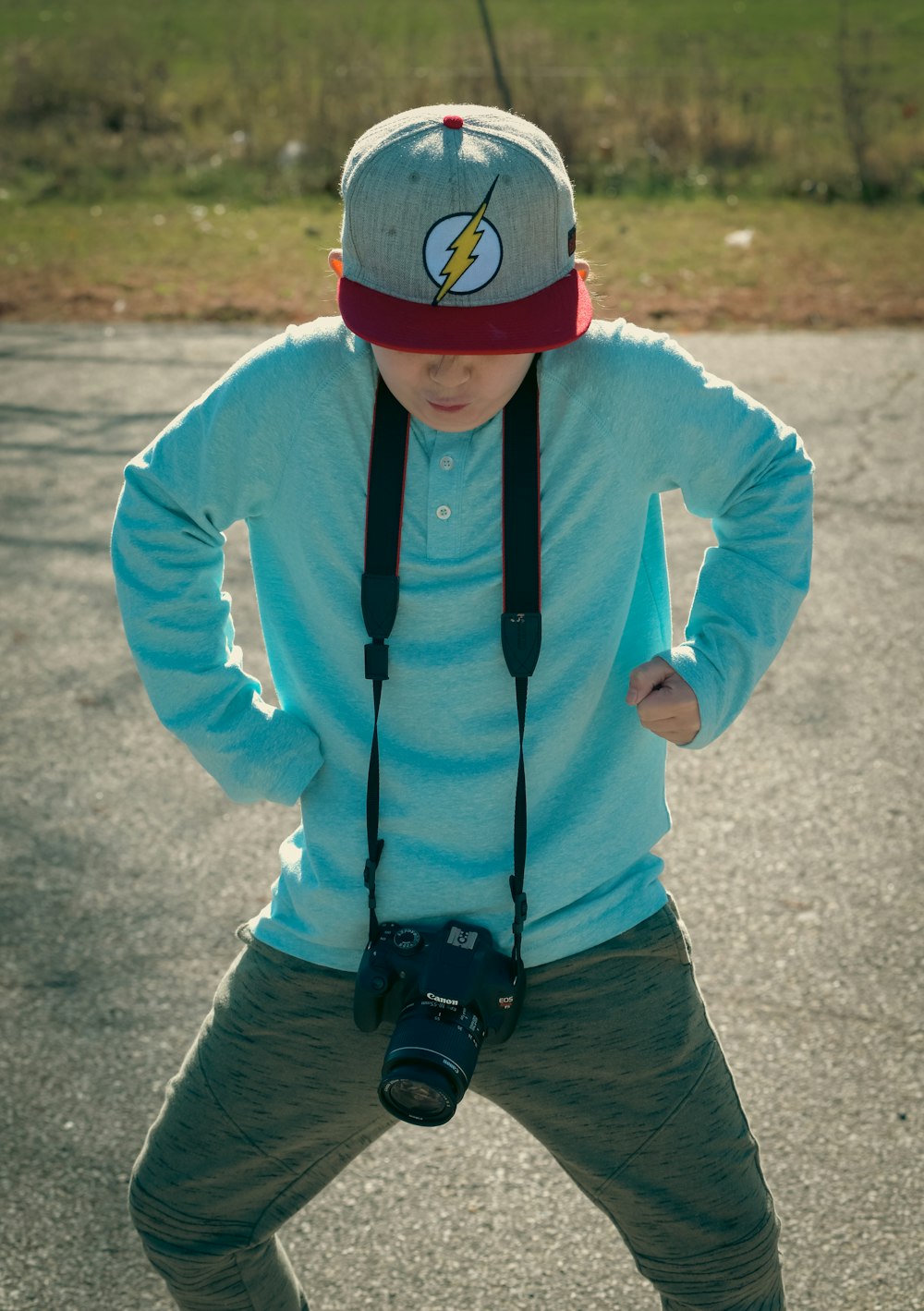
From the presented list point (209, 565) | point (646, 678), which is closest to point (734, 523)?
point (646, 678)

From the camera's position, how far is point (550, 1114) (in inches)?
69.6

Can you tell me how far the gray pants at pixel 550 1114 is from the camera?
171cm

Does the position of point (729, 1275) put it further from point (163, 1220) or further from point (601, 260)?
point (601, 260)

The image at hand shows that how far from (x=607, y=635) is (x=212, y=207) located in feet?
38.0

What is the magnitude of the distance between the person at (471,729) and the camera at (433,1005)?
19 millimetres

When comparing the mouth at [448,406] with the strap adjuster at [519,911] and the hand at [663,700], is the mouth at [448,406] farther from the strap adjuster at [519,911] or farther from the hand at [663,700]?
the strap adjuster at [519,911]

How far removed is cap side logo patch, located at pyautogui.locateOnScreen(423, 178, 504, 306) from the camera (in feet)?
5.05

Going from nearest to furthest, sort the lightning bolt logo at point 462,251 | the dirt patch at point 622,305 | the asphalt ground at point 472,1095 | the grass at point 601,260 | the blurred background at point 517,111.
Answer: the lightning bolt logo at point 462,251
the asphalt ground at point 472,1095
the dirt patch at point 622,305
the grass at point 601,260
the blurred background at point 517,111

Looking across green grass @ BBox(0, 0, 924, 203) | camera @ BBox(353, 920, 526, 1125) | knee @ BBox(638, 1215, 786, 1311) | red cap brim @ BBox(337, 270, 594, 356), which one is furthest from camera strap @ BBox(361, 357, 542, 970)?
green grass @ BBox(0, 0, 924, 203)

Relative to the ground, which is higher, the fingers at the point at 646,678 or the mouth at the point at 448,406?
the mouth at the point at 448,406

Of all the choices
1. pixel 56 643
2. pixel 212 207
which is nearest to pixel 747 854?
pixel 56 643

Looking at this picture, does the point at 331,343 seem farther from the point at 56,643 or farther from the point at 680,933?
the point at 56,643

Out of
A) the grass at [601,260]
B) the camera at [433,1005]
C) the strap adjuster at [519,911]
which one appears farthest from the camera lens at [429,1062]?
the grass at [601,260]

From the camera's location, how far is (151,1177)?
1780 mm
